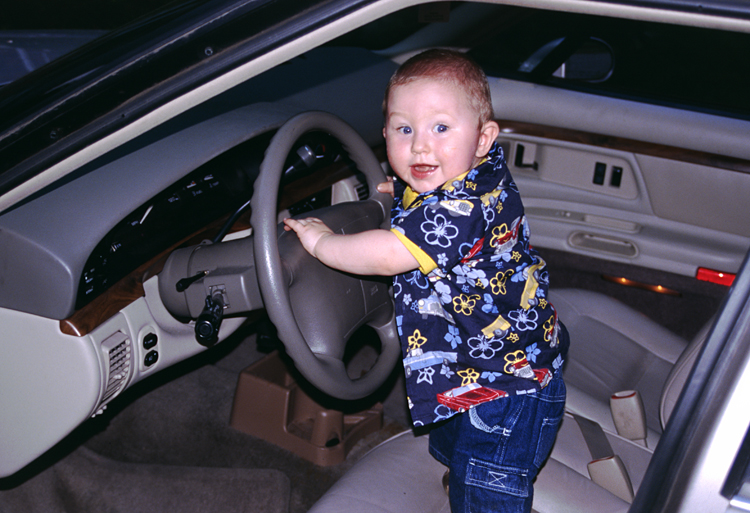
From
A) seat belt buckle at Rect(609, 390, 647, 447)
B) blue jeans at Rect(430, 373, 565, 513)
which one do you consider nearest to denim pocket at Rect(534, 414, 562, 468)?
blue jeans at Rect(430, 373, 565, 513)

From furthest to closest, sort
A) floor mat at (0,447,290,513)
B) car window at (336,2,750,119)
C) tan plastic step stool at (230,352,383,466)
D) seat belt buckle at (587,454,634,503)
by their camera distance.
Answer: car window at (336,2,750,119), tan plastic step stool at (230,352,383,466), floor mat at (0,447,290,513), seat belt buckle at (587,454,634,503)

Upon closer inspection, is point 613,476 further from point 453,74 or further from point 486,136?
point 453,74

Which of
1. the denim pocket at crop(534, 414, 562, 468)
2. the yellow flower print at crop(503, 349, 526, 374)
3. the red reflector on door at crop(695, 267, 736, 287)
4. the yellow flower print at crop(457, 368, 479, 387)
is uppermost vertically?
the yellow flower print at crop(503, 349, 526, 374)

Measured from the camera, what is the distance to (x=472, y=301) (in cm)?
128

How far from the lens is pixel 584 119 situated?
2.28 metres

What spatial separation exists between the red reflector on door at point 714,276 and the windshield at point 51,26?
6.49 ft

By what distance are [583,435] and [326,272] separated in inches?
30.4

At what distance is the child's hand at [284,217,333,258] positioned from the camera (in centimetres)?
129

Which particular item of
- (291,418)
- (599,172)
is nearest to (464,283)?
(291,418)

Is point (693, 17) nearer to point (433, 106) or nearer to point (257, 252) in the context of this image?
point (433, 106)

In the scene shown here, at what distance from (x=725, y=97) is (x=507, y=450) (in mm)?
1807

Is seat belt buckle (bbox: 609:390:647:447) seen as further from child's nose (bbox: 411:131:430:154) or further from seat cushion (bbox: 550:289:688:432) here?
child's nose (bbox: 411:131:430:154)

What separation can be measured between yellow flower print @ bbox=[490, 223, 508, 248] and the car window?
1.25 m

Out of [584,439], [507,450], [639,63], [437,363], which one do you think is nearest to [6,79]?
[437,363]
